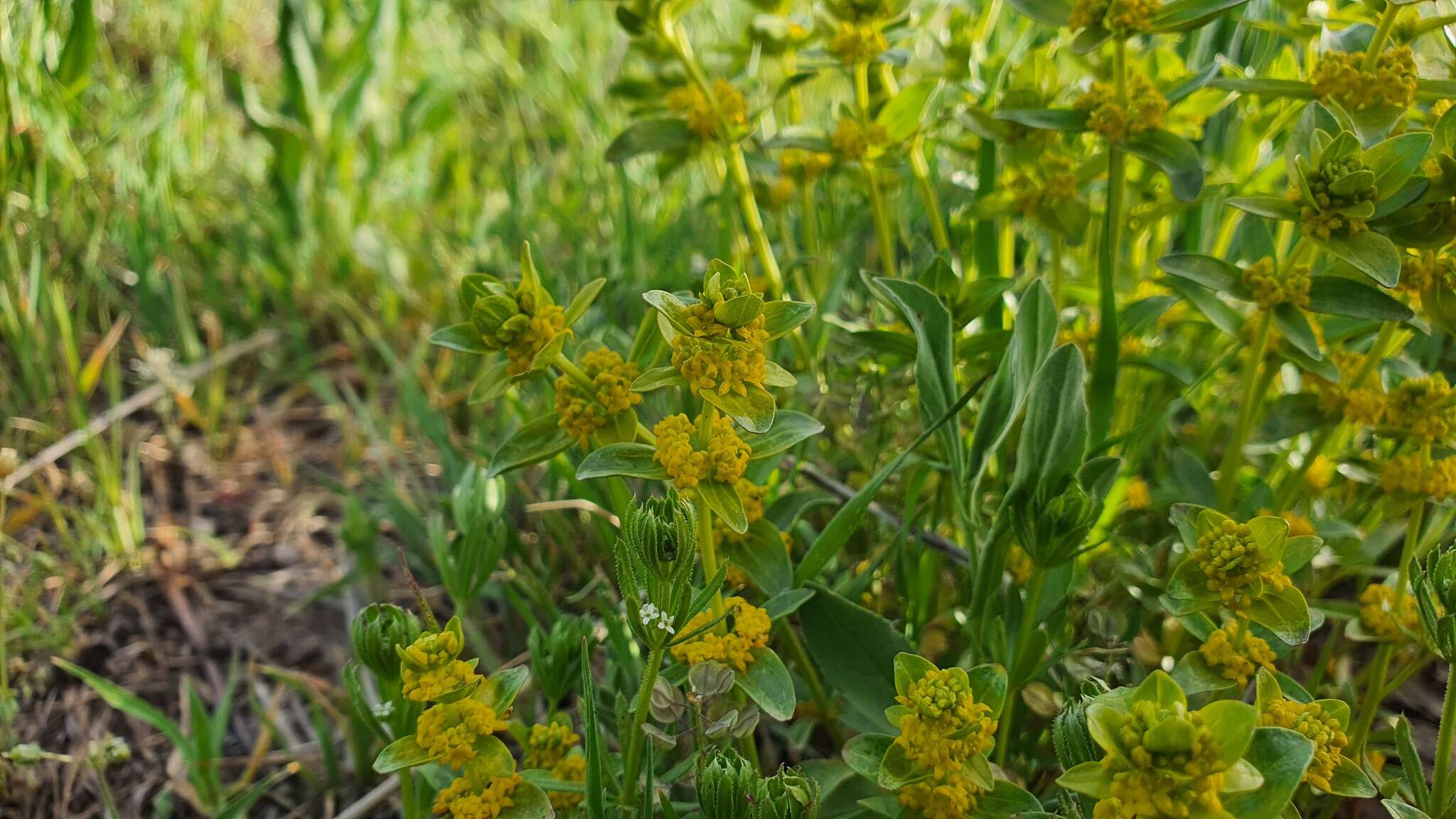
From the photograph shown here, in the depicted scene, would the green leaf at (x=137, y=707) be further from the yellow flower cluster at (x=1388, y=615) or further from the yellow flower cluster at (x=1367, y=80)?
the yellow flower cluster at (x=1367, y=80)

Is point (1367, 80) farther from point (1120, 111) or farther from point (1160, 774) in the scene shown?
point (1160, 774)

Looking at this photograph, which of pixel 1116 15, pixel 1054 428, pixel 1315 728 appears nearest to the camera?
pixel 1315 728

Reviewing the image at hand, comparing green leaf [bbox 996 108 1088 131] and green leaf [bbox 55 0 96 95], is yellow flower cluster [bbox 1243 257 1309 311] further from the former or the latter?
green leaf [bbox 55 0 96 95]

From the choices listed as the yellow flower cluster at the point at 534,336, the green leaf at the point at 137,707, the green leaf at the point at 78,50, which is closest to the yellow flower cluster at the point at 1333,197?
the yellow flower cluster at the point at 534,336

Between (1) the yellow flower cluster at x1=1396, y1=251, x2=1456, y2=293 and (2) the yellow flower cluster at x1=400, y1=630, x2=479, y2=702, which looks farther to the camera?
(1) the yellow flower cluster at x1=1396, y1=251, x2=1456, y2=293

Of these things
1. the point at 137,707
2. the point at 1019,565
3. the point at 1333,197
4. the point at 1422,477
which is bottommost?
the point at 137,707

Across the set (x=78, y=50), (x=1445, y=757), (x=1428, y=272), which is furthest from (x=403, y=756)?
(x=78, y=50)

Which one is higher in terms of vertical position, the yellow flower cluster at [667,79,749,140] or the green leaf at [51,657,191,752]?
the yellow flower cluster at [667,79,749,140]

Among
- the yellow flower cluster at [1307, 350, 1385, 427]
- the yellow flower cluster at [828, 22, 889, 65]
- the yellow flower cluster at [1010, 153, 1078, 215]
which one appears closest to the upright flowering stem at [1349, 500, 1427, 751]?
the yellow flower cluster at [1307, 350, 1385, 427]

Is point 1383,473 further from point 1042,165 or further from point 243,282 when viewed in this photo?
point 243,282
